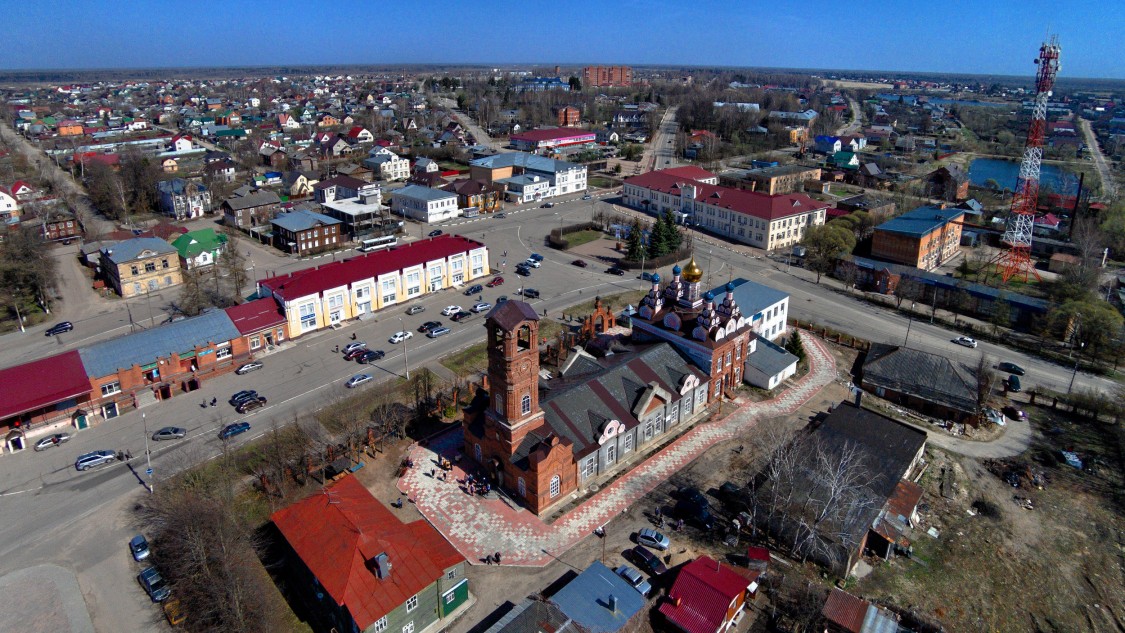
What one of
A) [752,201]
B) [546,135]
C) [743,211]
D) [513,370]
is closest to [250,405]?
[513,370]

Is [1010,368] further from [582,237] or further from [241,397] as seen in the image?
[241,397]

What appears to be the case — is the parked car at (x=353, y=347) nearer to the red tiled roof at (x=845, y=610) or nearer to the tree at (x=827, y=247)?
the red tiled roof at (x=845, y=610)

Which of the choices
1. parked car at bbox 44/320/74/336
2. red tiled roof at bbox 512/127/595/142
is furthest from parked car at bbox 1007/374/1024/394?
red tiled roof at bbox 512/127/595/142

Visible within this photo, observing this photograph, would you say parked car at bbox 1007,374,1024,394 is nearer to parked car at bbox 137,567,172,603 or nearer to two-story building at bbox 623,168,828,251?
two-story building at bbox 623,168,828,251

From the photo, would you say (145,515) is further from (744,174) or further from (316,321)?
(744,174)

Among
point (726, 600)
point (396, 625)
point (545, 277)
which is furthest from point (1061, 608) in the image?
point (545, 277)

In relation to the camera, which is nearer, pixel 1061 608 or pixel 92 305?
pixel 1061 608

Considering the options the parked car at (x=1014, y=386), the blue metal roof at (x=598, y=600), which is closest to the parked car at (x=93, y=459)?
the blue metal roof at (x=598, y=600)
